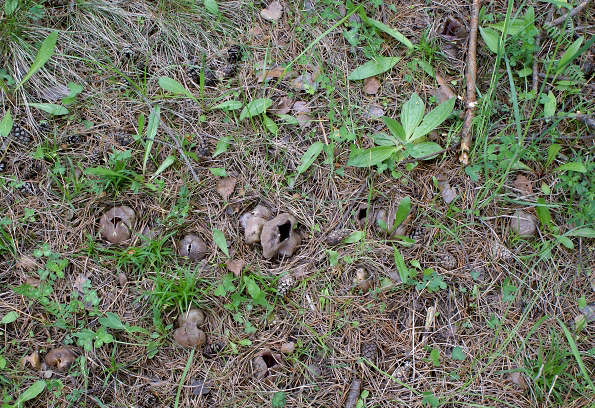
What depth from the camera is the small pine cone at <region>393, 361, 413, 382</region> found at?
242 cm

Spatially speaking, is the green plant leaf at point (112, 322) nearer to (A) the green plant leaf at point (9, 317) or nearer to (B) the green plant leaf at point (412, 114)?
(A) the green plant leaf at point (9, 317)

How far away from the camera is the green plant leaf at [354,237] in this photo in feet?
8.46

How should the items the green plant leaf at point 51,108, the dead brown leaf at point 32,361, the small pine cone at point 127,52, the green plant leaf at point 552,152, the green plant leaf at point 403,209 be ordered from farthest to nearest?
the small pine cone at point 127,52, the green plant leaf at point 51,108, the green plant leaf at point 552,152, the green plant leaf at point 403,209, the dead brown leaf at point 32,361

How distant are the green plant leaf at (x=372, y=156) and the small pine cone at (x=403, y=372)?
3.63ft

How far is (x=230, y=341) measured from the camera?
97.0 inches

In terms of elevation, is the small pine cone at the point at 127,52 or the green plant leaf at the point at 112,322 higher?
the small pine cone at the point at 127,52

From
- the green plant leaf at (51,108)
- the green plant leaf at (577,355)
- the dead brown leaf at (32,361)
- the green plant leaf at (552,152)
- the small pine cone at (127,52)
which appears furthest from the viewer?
the small pine cone at (127,52)

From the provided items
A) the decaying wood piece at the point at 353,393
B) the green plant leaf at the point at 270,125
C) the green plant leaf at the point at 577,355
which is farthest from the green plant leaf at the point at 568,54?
the decaying wood piece at the point at 353,393

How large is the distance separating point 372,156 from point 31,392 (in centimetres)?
220

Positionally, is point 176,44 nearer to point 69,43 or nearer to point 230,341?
point 69,43

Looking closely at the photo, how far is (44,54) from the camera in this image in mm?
2764

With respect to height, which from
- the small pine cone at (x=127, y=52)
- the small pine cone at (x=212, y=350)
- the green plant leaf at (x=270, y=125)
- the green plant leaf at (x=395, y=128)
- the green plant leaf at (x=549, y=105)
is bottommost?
the small pine cone at (x=212, y=350)

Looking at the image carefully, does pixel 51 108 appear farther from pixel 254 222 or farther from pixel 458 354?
pixel 458 354

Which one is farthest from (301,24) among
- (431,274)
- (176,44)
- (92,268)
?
(92,268)
